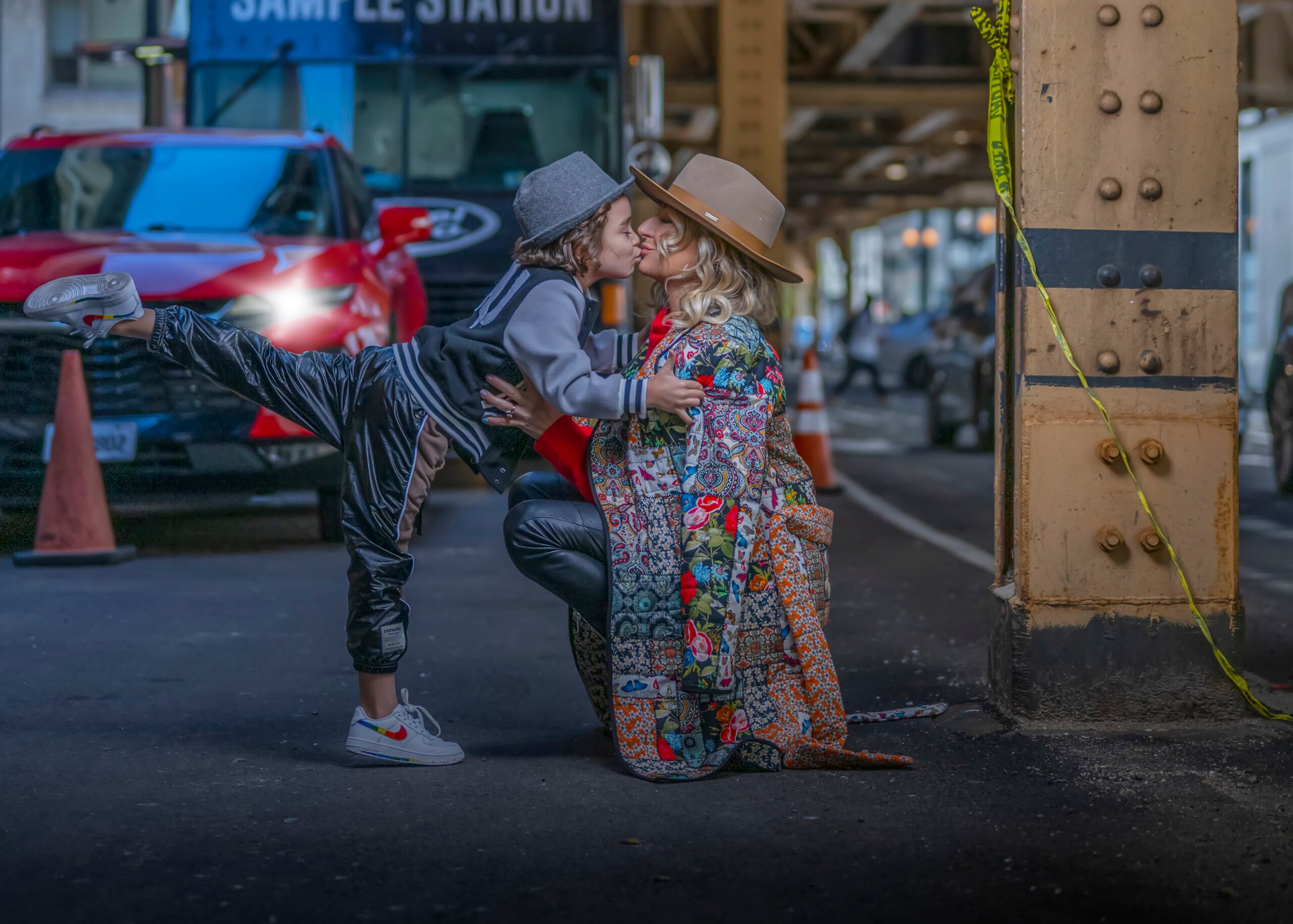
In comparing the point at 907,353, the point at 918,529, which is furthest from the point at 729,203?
the point at 907,353

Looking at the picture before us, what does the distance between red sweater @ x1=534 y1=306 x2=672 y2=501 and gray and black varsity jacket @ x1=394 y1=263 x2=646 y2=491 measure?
9 cm

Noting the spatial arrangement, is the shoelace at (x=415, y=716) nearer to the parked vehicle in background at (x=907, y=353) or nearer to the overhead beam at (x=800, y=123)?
the parked vehicle in background at (x=907, y=353)

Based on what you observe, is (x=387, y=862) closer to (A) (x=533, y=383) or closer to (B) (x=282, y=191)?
(A) (x=533, y=383)

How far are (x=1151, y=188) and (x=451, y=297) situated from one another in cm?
752

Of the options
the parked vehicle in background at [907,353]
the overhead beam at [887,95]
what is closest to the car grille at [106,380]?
the overhead beam at [887,95]

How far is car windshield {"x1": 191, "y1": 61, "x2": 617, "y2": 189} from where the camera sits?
11.3m

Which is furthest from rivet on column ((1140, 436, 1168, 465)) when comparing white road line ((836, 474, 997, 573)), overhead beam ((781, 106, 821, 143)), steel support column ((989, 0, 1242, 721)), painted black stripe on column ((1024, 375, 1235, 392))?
overhead beam ((781, 106, 821, 143))

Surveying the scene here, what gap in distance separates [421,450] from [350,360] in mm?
290

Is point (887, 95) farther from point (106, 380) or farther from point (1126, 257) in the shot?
point (1126, 257)

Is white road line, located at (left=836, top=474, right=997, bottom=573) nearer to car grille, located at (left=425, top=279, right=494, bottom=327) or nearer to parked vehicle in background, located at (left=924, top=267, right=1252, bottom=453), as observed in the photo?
car grille, located at (left=425, top=279, right=494, bottom=327)

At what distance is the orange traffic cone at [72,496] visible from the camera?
24.1 feet

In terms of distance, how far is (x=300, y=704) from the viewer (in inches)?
187

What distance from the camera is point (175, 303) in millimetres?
7406

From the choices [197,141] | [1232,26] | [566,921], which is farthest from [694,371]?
[197,141]
